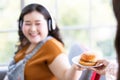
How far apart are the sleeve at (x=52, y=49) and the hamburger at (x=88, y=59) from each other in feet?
0.78

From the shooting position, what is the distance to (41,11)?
1664mm

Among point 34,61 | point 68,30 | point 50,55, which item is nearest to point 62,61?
point 50,55

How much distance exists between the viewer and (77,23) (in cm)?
361

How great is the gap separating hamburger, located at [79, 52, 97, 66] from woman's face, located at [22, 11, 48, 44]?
37 centimetres

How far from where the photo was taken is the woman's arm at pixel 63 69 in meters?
1.47

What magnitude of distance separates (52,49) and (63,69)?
142 millimetres

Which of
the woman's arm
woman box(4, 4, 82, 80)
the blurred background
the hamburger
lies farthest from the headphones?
the blurred background

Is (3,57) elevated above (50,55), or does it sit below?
below

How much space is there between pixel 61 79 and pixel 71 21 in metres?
2.10

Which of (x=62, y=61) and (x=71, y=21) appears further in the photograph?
(x=71, y=21)

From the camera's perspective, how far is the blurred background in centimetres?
325

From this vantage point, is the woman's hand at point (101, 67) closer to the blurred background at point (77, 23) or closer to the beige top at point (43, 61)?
the beige top at point (43, 61)

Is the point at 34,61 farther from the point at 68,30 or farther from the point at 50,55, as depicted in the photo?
the point at 68,30

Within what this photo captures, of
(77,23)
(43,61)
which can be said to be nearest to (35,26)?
(43,61)
